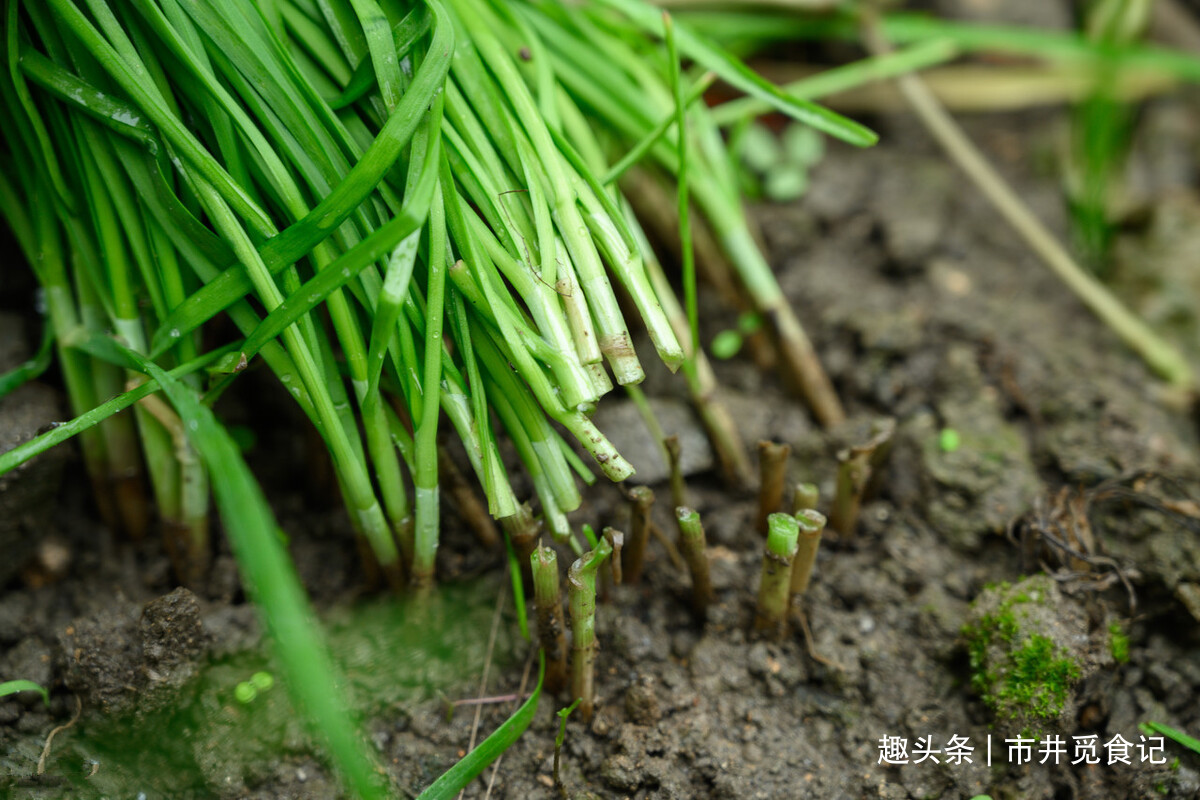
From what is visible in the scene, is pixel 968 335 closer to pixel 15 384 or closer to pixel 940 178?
pixel 940 178

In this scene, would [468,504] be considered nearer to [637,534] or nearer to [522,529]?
[522,529]

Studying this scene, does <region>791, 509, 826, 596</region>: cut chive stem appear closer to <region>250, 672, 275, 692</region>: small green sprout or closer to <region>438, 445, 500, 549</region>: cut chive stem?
<region>438, 445, 500, 549</region>: cut chive stem

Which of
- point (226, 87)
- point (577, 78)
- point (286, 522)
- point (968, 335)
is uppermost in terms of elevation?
point (226, 87)

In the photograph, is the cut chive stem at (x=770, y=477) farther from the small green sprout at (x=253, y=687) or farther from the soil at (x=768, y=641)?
the small green sprout at (x=253, y=687)

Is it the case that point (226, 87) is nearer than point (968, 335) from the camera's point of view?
Yes

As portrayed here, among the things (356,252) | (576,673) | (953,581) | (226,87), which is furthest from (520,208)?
(953,581)

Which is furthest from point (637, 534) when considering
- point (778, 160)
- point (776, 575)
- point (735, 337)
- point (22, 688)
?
point (778, 160)
